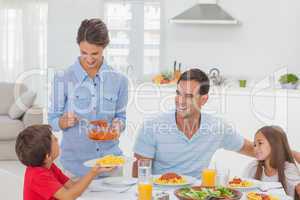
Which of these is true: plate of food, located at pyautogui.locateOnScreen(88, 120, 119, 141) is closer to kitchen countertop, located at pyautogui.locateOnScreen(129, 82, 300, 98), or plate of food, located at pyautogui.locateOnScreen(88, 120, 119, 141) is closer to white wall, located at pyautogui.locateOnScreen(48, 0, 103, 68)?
kitchen countertop, located at pyautogui.locateOnScreen(129, 82, 300, 98)

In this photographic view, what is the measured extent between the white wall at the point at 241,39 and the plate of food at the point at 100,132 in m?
3.62

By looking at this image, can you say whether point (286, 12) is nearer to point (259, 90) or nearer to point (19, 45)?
point (259, 90)

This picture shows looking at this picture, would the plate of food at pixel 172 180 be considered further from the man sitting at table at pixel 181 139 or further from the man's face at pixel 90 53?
the man's face at pixel 90 53

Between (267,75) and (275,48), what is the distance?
305mm

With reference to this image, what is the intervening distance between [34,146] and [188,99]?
86 cm

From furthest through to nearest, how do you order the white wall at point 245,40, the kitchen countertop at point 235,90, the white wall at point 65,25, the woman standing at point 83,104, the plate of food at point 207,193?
the white wall at point 65,25 < the white wall at point 245,40 < the kitchen countertop at point 235,90 < the woman standing at point 83,104 < the plate of food at point 207,193

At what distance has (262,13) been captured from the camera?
6.03 m

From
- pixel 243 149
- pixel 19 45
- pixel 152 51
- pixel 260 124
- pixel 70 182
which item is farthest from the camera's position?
pixel 19 45

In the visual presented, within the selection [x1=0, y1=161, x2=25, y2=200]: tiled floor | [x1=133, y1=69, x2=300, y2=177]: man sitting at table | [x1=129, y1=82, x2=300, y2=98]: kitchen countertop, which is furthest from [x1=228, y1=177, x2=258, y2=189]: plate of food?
[x1=129, y1=82, x2=300, y2=98]: kitchen countertop

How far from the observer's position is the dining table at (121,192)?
2.31 meters

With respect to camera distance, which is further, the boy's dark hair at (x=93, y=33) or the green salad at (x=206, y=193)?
the boy's dark hair at (x=93, y=33)

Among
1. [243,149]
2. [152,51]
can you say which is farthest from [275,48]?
[243,149]

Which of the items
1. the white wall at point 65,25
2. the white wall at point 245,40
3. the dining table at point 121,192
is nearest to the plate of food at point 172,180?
the dining table at point 121,192

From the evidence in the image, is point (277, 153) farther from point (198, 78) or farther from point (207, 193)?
point (207, 193)
